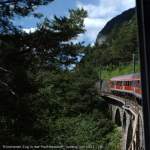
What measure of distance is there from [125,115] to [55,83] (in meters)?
0.24

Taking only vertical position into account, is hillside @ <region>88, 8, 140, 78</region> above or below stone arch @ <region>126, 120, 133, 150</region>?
above

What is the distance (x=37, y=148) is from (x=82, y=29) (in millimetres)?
378

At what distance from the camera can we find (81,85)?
2.81ft

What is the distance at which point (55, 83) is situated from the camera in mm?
917

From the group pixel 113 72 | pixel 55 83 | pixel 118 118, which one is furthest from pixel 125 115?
pixel 55 83

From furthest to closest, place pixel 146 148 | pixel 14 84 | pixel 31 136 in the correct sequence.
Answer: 1. pixel 14 84
2. pixel 31 136
3. pixel 146 148

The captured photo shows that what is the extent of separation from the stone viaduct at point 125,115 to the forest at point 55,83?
0.08 ft

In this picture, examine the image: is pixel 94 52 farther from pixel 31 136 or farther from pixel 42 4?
pixel 31 136

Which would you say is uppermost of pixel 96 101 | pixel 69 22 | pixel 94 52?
pixel 69 22

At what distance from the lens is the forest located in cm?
86

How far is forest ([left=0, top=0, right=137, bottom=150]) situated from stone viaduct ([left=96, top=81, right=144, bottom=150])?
2 cm

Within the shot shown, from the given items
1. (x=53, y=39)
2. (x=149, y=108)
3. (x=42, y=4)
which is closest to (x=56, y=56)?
(x=53, y=39)

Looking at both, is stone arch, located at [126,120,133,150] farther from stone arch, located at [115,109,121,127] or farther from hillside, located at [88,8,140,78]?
hillside, located at [88,8,140,78]

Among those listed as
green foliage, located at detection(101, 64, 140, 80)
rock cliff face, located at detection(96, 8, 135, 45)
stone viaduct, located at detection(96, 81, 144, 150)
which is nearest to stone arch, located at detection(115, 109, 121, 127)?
stone viaduct, located at detection(96, 81, 144, 150)
